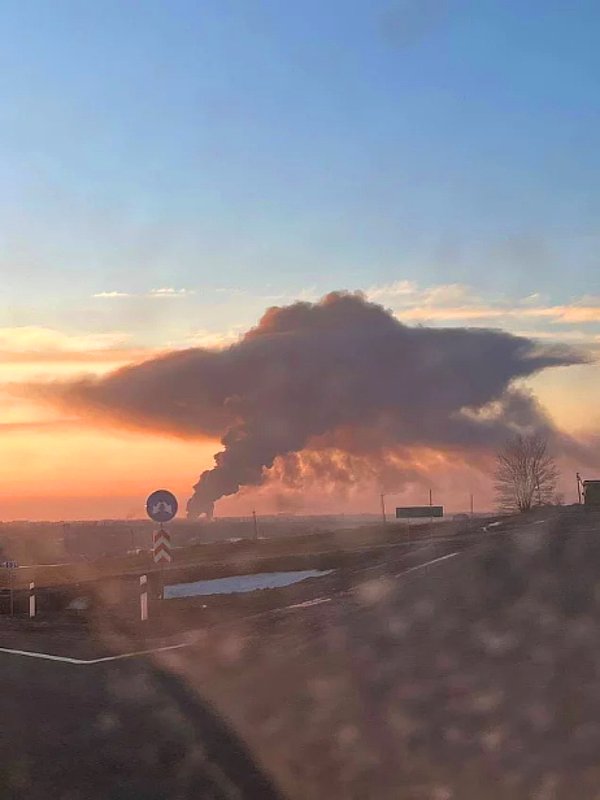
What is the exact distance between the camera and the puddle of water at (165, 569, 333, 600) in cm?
2891

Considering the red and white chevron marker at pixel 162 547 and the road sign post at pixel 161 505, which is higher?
the road sign post at pixel 161 505

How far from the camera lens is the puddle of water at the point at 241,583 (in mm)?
28906

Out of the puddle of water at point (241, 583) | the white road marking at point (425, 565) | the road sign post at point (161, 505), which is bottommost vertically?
the puddle of water at point (241, 583)

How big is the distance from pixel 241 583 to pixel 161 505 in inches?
368

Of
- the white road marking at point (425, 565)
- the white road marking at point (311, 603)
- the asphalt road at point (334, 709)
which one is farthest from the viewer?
the white road marking at point (425, 565)

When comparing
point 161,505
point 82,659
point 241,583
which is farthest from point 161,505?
point 241,583

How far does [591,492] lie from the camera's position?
76875mm

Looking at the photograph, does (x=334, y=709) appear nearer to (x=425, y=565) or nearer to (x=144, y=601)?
(x=144, y=601)

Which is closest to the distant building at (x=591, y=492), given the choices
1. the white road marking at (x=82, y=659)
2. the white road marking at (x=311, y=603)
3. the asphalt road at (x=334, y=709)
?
the white road marking at (x=311, y=603)

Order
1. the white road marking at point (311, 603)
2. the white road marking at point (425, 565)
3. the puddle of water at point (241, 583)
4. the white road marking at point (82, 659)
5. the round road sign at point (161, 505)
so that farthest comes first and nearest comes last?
the puddle of water at point (241, 583), the white road marking at point (425, 565), the round road sign at point (161, 505), the white road marking at point (311, 603), the white road marking at point (82, 659)

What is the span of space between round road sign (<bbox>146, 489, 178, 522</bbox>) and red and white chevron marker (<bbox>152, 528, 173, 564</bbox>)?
0.66 metres

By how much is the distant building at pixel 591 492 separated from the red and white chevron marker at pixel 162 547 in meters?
57.8

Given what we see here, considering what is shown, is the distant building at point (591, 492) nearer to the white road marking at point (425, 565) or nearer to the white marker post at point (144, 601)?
the white road marking at point (425, 565)

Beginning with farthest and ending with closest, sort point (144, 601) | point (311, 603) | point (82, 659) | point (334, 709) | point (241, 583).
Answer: point (241, 583) < point (311, 603) < point (144, 601) < point (82, 659) < point (334, 709)
